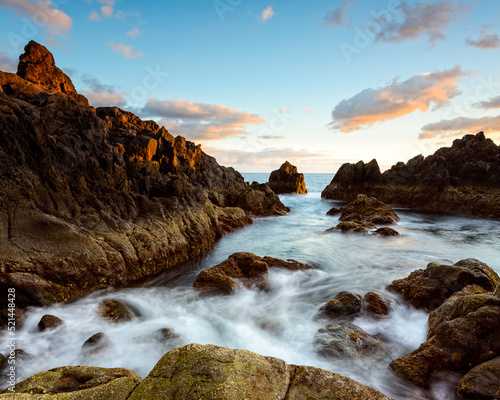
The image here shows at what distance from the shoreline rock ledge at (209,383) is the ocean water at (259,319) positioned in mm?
3034

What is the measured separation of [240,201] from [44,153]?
25.1m

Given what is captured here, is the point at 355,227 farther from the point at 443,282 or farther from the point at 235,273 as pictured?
the point at 235,273

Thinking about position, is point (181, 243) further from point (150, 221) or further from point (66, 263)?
point (66, 263)

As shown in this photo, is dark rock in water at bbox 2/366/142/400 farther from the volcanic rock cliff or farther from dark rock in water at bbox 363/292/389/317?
dark rock in water at bbox 363/292/389/317

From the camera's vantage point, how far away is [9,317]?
797 centimetres

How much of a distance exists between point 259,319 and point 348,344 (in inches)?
139

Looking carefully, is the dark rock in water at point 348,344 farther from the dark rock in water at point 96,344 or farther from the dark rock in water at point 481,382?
the dark rock in water at point 96,344

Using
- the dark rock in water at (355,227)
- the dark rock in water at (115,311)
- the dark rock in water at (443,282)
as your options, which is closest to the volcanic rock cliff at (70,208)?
the dark rock in water at (115,311)

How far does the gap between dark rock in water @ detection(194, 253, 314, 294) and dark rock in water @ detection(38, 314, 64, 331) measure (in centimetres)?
512

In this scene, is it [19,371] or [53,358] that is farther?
[53,358]

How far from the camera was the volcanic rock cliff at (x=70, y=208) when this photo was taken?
9.59 metres

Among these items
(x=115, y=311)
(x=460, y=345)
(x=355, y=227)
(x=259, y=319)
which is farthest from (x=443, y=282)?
(x=355, y=227)

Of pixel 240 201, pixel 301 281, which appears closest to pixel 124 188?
pixel 301 281

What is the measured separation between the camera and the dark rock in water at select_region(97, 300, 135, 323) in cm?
900
